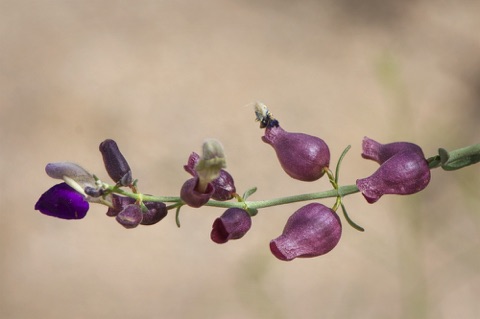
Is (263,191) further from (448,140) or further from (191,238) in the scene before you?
(448,140)

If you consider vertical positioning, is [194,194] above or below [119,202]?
below

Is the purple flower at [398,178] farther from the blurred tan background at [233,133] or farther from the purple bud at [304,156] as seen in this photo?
the blurred tan background at [233,133]

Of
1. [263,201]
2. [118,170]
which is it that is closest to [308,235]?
[263,201]

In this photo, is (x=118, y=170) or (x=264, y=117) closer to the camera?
(x=118, y=170)

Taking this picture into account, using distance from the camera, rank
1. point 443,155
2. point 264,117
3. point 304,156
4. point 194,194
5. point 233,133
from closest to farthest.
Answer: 1. point 194,194
2. point 443,155
3. point 304,156
4. point 264,117
5. point 233,133

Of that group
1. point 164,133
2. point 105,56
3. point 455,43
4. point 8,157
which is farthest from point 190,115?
point 455,43

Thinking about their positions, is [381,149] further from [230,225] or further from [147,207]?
[147,207]

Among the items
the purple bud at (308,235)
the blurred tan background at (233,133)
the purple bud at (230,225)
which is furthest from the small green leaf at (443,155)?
the blurred tan background at (233,133)
